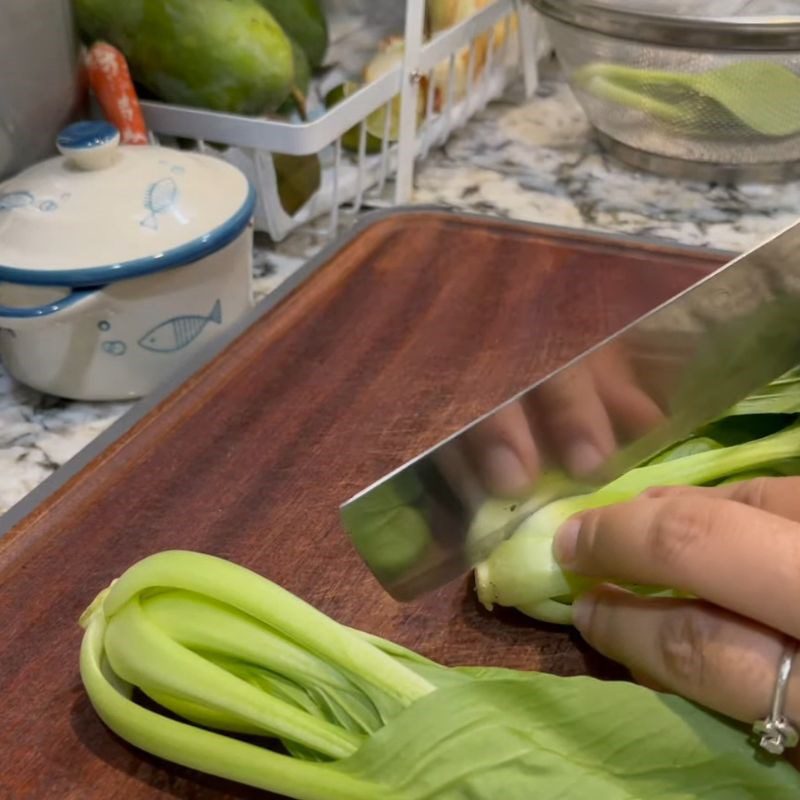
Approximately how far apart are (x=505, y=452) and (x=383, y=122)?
1.97 feet

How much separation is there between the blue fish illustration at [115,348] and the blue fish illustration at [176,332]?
12 mm

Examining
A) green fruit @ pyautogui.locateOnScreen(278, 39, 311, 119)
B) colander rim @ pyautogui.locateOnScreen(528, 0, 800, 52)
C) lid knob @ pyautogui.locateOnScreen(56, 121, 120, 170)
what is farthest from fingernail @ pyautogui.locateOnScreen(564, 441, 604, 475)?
colander rim @ pyautogui.locateOnScreen(528, 0, 800, 52)

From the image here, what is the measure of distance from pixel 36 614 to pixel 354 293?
0.40 m

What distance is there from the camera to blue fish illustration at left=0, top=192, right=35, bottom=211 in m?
0.71

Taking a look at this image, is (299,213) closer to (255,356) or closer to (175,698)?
(255,356)

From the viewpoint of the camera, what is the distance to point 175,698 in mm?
521

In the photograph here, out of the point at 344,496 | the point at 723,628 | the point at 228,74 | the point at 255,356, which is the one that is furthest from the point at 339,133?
the point at 723,628

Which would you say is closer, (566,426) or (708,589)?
(708,589)

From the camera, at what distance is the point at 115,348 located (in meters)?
0.73

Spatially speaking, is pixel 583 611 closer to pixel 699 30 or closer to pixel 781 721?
pixel 781 721

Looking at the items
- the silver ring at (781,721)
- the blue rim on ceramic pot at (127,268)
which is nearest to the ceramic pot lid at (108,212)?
the blue rim on ceramic pot at (127,268)

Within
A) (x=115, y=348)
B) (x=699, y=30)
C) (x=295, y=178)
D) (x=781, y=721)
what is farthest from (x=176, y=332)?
→ (x=699, y=30)

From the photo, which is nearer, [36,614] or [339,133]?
[36,614]

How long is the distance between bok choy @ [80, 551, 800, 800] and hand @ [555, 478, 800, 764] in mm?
25
